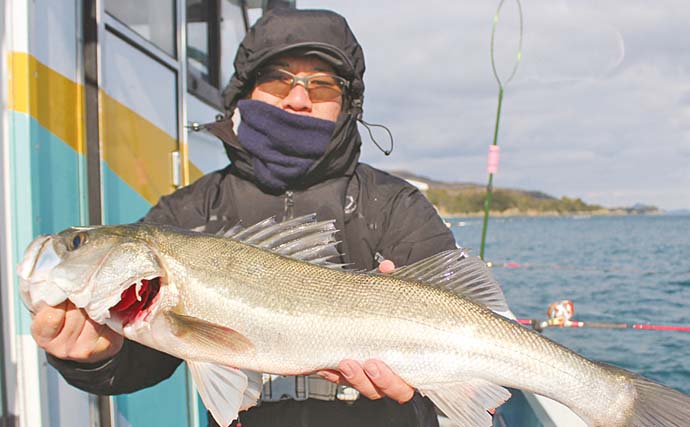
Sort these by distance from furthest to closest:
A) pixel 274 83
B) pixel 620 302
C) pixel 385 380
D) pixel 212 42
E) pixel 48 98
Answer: pixel 620 302 → pixel 212 42 → pixel 274 83 → pixel 48 98 → pixel 385 380

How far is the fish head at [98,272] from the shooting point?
5.90 feet

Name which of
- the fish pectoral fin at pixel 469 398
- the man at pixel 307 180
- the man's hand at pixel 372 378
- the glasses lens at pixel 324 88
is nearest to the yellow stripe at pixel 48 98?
the man at pixel 307 180

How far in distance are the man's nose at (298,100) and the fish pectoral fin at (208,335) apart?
3.72ft

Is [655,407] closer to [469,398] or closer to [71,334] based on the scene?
[469,398]

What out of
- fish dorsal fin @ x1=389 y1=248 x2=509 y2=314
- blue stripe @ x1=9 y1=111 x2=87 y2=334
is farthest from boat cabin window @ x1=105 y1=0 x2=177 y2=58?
fish dorsal fin @ x1=389 y1=248 x2=509 y2=314

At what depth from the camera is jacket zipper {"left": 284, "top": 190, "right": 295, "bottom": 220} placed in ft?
8.43

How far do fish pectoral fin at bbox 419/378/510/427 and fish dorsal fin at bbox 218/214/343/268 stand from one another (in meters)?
0.59

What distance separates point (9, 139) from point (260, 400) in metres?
1.42

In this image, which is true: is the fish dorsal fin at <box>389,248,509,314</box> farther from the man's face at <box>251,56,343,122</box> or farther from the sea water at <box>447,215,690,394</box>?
the sea water at <box>447,215,690,394</box>

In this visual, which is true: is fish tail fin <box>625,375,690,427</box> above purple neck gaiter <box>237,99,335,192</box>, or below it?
below

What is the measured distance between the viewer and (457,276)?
2145mm

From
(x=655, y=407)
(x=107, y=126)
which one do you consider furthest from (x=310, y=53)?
(x=655, y=407)

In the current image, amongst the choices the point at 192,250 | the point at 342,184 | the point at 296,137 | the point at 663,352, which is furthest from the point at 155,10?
the point at 663,352

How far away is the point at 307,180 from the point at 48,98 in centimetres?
113
